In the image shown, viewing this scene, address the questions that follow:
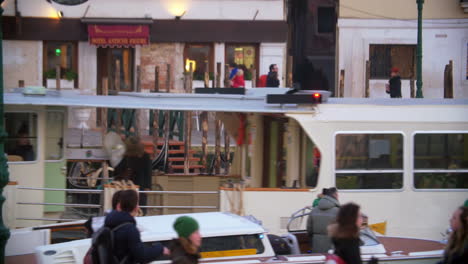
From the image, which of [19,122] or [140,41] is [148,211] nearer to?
[19,122]

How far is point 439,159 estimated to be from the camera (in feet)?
41.2

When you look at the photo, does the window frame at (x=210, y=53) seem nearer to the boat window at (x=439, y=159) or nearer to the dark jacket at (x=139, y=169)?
the dark jacket at (x=139, y=169)

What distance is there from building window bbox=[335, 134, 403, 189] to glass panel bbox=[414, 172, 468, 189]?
31 centimetres

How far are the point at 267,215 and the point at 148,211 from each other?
2.27 m

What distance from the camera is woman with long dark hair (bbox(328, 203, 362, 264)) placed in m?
6.77

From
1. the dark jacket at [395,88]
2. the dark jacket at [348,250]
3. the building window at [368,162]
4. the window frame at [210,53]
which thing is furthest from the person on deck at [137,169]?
the window frame at [210,53]

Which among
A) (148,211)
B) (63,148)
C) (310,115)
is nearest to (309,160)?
(310,115)

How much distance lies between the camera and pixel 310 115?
41.0 ft

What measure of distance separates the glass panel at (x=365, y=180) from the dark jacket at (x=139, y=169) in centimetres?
329

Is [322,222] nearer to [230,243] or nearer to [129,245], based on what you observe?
[230,243]

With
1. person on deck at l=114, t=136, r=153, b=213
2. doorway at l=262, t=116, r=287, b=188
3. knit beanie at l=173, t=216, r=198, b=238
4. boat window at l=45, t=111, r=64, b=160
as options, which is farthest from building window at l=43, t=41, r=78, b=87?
knit beanie at l=173, t=216, r=198, b=238

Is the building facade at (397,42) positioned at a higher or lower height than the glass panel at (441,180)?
higher

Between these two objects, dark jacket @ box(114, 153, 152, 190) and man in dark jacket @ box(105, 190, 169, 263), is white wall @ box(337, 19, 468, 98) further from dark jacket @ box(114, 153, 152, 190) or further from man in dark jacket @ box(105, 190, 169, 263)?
man in dark jacket @ box(105, 190, 169, 263)

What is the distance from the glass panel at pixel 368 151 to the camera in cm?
1241
